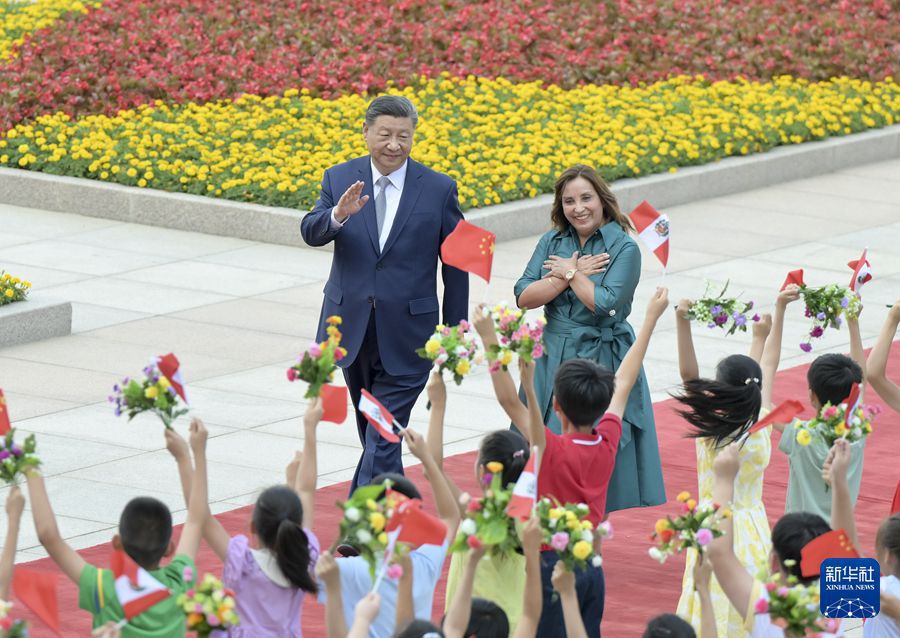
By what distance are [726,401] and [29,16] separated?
1549cm

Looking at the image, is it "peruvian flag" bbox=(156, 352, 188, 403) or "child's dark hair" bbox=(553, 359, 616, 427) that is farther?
"child's dark hair" bbox=(553, 359, 616, 427)

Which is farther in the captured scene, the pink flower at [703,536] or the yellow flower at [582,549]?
the pink flower at [703,536]

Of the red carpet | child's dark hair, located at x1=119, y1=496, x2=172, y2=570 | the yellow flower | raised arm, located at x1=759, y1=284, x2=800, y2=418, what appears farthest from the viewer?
the red carpet

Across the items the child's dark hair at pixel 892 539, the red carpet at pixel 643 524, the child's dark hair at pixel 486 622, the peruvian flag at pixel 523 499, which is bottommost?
the red carpet at pixel 643 524

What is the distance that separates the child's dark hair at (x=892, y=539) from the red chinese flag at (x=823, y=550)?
428 millimetres

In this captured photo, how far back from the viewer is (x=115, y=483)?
30.3 feet

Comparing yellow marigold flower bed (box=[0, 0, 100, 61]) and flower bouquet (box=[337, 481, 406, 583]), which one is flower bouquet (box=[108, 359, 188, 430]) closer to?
flower bouquet (box=[337, 481, 406, 583])

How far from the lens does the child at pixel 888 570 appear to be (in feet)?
18.6

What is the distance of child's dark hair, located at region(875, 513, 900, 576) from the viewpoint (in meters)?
5.75

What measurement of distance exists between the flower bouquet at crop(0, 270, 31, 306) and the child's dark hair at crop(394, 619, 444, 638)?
7.68 metres

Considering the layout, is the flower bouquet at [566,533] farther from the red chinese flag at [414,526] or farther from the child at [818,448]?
the child at [818,448]

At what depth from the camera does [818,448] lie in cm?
733

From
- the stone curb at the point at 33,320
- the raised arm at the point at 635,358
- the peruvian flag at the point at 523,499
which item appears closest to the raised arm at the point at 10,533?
the peruvian flag at the point at 523,499

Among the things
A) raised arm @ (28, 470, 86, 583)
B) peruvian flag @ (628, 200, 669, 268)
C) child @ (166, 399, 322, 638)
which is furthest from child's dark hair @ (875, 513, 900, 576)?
raised arm @ (28, 470, 86, 583)
